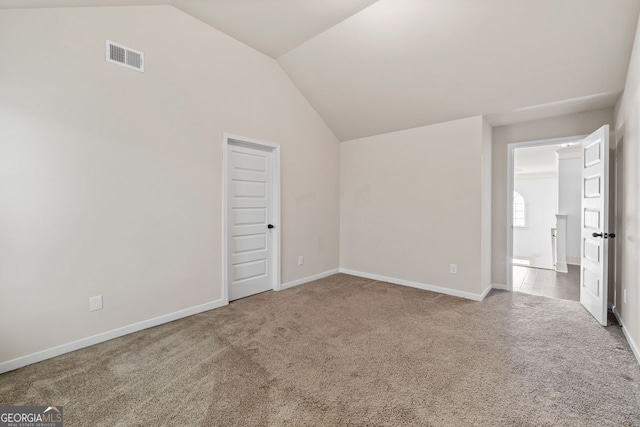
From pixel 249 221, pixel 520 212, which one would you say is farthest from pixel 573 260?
pixel 249 221

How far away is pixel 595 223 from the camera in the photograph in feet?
10.1

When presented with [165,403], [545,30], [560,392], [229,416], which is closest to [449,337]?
[560,392]

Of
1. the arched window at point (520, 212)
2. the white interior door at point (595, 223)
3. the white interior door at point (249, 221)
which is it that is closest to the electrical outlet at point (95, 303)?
the white interior door at point (249, 221)

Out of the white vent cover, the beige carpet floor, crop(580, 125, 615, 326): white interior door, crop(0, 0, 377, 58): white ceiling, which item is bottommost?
the beige carpet floor

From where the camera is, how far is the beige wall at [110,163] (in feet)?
6.99

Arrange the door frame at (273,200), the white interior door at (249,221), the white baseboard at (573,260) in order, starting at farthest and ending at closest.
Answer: the white baseboard at (573,260), the white interior door at (249,221), the door frame at (273,200)

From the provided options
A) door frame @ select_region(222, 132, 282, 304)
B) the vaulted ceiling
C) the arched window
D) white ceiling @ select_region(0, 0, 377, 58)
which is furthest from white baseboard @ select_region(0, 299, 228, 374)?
the arched window

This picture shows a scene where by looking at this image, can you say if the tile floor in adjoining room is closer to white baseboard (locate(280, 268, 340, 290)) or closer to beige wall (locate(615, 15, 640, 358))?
beige wall (locate(615, 15, 640, 358))

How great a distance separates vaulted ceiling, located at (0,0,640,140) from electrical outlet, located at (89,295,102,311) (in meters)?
2.31

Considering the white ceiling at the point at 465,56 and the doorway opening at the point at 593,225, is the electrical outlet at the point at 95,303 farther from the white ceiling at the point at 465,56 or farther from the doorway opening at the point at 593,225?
the doorway opening at the point at 593,225

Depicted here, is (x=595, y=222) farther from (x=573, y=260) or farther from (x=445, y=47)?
(x=573, y=260)

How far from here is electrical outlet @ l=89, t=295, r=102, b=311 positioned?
2.47m

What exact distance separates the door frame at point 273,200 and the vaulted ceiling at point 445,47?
1204mm

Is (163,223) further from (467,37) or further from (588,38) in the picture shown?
(588,38)
